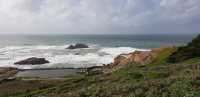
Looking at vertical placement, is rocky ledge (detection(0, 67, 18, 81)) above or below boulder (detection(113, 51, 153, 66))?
below

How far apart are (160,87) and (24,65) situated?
67.6 m

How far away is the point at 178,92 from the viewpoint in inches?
679

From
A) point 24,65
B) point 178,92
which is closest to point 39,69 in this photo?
point 24,65

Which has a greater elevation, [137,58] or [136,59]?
[137,58]

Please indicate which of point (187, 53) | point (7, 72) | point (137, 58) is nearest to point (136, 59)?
point (137, 58)

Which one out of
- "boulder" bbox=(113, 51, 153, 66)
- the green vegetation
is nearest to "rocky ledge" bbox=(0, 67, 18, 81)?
"boulder" bbox=(113, 51, 153, 66)

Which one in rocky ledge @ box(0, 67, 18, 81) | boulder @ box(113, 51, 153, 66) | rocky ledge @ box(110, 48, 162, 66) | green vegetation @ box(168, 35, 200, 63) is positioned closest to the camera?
green vegetation @ box(168, 35, 200, 63)

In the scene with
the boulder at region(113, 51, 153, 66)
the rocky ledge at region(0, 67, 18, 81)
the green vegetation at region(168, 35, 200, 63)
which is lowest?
the rocky ledge at region(0, 67, 18, 81)

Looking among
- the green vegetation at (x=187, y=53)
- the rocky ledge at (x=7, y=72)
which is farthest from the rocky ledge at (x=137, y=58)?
the rocky ledge at (x=7, y=72)

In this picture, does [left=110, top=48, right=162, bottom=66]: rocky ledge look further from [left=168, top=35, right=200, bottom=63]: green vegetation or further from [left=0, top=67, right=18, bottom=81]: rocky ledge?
[left=0, top=67, right=18, bottom=81]: rocky ledge

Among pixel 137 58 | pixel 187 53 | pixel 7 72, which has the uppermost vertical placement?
pixel 187 53

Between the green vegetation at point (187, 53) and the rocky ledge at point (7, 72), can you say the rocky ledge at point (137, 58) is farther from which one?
the rocky ledge at point (7, 72)

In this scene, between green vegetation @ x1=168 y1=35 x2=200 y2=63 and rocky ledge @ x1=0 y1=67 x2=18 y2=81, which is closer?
green vegetation @ x1=168 y1=35 x2=200 y2=63

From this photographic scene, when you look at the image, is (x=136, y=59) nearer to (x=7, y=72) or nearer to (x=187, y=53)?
(x=187, y=53)
